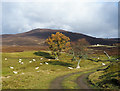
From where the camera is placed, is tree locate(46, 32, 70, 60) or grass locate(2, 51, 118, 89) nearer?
grass locate(2, 51, 118, 89)

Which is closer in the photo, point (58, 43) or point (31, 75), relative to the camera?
point (31, 75)

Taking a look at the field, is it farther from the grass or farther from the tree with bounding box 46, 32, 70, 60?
the tree with bounding box 46, 32, 70, 60

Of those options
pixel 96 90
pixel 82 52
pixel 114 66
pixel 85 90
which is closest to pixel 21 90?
pixel 85 90

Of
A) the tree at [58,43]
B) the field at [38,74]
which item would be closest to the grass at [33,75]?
the field at [38,74]

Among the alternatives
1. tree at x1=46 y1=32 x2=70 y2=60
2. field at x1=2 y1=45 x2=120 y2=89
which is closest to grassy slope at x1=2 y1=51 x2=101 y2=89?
field at x1=2 y1=45 x2=120 y2=89

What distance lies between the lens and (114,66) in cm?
3881

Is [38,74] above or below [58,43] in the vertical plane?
below

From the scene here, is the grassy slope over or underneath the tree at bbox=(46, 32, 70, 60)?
underneath

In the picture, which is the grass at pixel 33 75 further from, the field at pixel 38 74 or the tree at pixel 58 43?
the tree at pixel 58 43

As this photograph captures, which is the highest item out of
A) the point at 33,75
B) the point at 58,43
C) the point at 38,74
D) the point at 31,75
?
the point at 58,43

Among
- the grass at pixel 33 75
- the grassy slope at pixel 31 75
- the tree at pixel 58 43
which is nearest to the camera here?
the grass at pixel 33 75

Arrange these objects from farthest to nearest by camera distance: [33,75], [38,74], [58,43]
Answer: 1. [58,43]
2. [38,74]
3. [33,75]

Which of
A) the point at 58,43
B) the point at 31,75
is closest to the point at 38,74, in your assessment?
the point at 31,75

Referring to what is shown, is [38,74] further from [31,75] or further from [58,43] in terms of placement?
[58,43]
